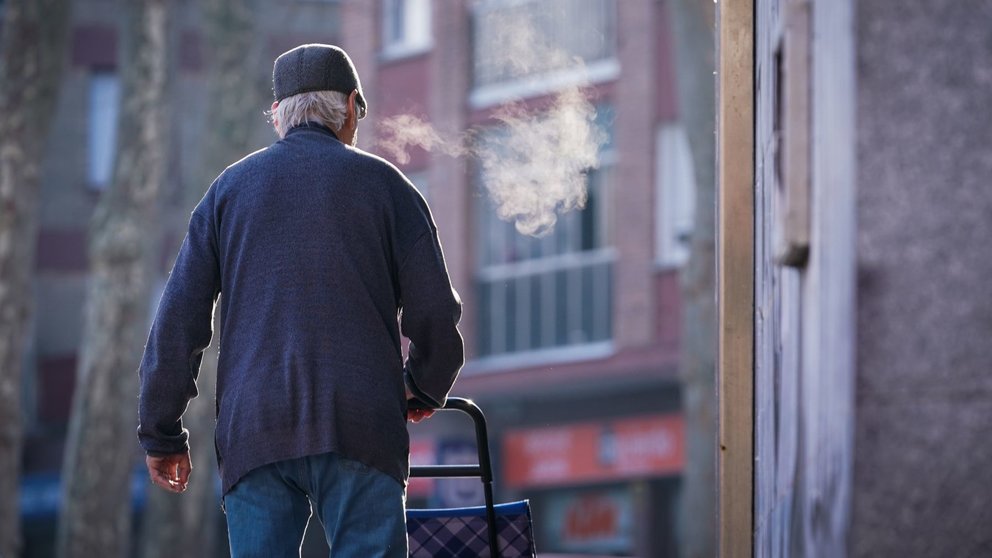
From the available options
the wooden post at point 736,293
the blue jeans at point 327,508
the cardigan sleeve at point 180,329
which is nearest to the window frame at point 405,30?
the wooden post at point 736,293

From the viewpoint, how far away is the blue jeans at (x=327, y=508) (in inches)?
171

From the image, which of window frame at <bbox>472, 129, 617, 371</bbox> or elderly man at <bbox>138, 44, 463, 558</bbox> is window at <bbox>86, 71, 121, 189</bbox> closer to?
window frame at <bbox>472, 129, 617, 371</bbox>

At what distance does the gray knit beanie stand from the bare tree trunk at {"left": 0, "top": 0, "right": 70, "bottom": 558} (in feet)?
61.6

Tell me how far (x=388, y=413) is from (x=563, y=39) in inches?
930

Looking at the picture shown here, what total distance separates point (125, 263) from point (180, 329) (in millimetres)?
20121

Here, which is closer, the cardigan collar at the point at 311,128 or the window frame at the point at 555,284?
the cardigan collar at the point at 311,128

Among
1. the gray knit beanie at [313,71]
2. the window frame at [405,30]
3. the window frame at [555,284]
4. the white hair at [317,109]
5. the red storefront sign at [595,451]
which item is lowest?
the red storefront sign at [595,451]

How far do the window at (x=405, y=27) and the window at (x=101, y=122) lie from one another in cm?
Result: 623

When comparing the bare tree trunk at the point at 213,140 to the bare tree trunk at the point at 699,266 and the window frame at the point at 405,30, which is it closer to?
the window frame at the point at 405,30

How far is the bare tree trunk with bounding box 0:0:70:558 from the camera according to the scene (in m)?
23.1

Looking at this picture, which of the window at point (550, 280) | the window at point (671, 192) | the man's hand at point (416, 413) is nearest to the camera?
the man's hand at point (416, 413)

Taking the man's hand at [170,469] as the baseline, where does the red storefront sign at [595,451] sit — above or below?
below

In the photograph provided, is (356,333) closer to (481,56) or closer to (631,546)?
(631,546)

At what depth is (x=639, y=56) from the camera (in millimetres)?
26797
